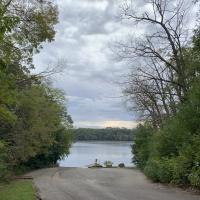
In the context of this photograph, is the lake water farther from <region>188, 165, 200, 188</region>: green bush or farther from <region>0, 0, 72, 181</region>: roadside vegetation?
<region>188, 165, 200, 188</region>: green bush

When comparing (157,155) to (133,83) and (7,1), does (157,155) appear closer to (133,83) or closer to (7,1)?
(133,83)

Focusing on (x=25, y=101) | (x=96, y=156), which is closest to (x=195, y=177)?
(x=25, y=101)

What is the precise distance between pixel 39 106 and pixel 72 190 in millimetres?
19901

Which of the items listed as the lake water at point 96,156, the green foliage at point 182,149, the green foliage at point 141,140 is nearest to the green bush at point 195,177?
the green foliage at point 182,149

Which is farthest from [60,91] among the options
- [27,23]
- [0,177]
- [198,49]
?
[27,23]

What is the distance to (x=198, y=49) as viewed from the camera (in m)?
28.4

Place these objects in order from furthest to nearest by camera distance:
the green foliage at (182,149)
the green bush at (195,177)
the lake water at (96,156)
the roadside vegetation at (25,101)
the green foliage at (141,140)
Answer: the lake water at (96,156) → the green foliage at (141,140) → the green foliage at (182,149) → the green bush at (195,177) → the roadside vegetation at (25,101)

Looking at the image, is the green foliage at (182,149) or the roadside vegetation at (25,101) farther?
the green foliage at (182,149)

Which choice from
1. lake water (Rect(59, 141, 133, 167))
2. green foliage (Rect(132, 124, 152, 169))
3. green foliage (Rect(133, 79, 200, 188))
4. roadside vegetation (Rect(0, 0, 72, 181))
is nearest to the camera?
roadside vegetation (Rect(0, 0, 72, 181))

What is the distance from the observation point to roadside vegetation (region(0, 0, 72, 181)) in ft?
30.0

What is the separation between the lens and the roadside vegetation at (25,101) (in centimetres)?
914

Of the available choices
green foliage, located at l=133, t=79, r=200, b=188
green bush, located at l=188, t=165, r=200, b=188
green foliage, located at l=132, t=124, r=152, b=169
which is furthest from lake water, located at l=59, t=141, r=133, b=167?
green bush, located at l=188, t=165, r=200, b=188

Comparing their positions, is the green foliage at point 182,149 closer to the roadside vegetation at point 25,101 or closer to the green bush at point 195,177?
the green bush at point 195,177

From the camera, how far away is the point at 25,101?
39.0 m
